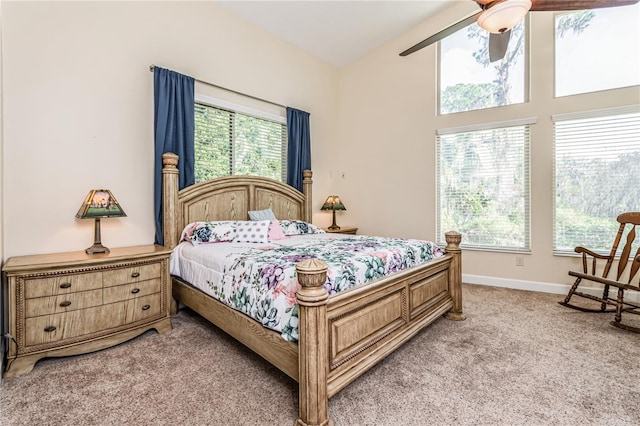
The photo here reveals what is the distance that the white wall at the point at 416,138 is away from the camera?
3543 millimetres

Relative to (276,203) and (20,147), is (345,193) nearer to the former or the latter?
(276,203)

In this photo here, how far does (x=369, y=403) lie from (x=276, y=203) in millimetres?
2831

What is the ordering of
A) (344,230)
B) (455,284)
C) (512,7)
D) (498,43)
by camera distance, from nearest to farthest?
(512,7)
(498,43)
(455,284)
(344,230)

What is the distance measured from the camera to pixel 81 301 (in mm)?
2098

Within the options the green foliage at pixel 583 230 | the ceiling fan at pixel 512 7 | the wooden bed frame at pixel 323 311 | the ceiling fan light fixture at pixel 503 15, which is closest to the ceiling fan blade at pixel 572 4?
the ceiling fan at pixel 512 7

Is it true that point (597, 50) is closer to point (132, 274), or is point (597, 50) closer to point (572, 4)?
point (572, 4)

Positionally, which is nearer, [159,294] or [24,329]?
[24,329]

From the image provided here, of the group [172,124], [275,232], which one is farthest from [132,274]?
[172,124]

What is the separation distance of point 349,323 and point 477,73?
400 centimetres

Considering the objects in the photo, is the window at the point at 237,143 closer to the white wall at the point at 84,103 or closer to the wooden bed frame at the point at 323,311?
the wooden bed frame at the point at 323,311

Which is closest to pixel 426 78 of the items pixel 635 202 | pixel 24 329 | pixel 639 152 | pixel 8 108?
pixel 639 152

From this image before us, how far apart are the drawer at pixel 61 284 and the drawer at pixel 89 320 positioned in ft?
0.52

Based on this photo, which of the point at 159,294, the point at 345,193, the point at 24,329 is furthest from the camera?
the point at 345,193

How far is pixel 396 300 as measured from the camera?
202cm
